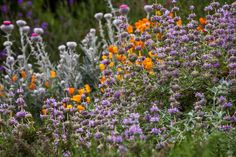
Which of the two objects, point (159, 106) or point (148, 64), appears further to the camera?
point (148, 64)

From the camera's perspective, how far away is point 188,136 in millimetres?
3062

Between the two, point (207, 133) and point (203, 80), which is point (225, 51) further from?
point (207, 133)

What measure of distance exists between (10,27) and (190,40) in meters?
2.03

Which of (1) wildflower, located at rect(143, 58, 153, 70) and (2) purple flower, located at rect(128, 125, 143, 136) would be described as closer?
(2) purple flower, located at rect(128, 125, 143, 136)

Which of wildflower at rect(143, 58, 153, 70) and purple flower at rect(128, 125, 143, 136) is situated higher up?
wildflower at rect(143, 58, 153, 70)

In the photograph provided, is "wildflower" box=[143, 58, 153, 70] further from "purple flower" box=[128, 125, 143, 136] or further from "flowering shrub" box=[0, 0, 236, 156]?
"purple flower" box=[128, 125, 143, 136]

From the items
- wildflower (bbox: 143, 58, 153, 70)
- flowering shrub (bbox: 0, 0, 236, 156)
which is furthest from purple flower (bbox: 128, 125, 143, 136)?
wildflower (bbox: 143, 58, 153, 70)

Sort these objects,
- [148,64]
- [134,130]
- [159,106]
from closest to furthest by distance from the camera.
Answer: [134,130] < [159,106] < [148,64]

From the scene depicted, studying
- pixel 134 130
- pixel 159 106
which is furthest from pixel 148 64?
pixel 134 130

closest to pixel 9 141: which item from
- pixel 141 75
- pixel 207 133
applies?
pixel 141 75

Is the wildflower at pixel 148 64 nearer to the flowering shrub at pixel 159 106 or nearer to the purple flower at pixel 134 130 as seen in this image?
the flowering shrub at pixel 159 106

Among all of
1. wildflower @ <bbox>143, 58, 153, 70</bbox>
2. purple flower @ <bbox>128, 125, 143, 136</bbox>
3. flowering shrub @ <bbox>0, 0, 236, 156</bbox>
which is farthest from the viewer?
wildflower @ <bbox>143, 58, 153, 70</bbox>

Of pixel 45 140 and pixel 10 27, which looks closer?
pixel 45 140

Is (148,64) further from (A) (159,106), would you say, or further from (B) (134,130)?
(B) (134,130)
